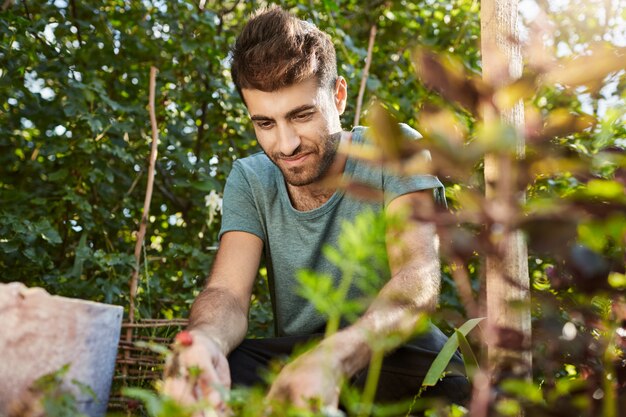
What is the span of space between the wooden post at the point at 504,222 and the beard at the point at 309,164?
2.97 ft

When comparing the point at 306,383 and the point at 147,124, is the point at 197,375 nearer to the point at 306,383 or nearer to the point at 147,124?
the point at 306,383

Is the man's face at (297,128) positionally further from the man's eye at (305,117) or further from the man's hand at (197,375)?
the man's hand at (197,375)

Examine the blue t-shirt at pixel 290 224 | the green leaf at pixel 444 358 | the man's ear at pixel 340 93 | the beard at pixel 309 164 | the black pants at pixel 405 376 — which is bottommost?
the black pants at pixel 405 376

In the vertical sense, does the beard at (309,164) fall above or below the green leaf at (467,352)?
above

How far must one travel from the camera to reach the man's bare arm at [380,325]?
0.88 metres

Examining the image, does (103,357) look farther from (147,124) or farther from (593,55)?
(147,124)

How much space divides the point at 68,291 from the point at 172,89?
46.1 inches

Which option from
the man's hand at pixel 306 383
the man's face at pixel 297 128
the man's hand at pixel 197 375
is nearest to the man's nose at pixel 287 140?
the man's face at pixel 297 128

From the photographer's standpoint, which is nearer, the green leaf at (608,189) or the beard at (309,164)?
the green leaf at (608,189)

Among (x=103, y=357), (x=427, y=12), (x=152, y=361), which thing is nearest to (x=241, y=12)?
(x=427, y=12)

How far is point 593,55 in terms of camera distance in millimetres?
622

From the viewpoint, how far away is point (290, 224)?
238 cm

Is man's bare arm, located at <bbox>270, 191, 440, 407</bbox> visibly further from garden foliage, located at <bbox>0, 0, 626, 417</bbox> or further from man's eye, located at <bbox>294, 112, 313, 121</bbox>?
man's eye, located at <bbox>294, 112, 313, 121</bbox>

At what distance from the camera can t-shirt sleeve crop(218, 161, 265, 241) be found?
2.38 m
